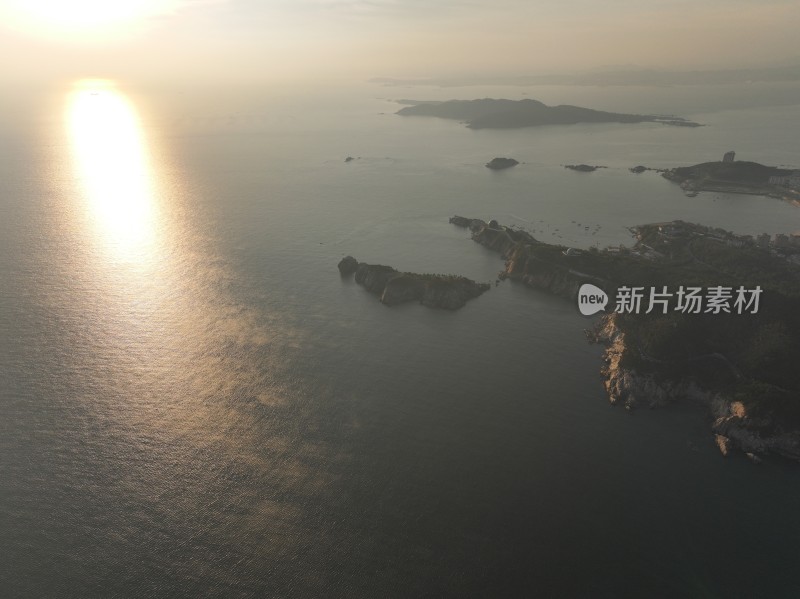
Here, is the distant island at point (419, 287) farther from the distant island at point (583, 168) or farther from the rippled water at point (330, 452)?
the distant island at point (583, 168)

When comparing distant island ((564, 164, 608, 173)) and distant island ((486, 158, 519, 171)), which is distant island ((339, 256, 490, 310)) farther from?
distant island ((564, 164, 608, 173))

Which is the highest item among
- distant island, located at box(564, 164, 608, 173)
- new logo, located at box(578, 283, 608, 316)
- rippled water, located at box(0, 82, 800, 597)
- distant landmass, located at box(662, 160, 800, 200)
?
distant island, located at box(564, 164, 608, 173)

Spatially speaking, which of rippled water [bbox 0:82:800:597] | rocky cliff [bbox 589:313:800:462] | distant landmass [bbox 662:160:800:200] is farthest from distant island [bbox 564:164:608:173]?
rocky cliff [bbox 589:313:800:462]

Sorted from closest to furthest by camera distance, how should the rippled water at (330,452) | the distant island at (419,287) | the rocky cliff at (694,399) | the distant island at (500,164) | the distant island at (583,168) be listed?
the rippled water at (330,452)
the rocky cliff at (694,399)
the distant island at (419,287)
the distant island at (583,168)
the distant island at (500,164)

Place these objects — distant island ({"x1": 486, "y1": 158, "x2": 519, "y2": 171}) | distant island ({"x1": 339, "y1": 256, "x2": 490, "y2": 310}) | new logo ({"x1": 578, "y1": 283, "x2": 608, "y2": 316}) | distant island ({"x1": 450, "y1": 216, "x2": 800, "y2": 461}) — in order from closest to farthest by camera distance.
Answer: distant island ({"x1": 450, "y1": 216, "x2": 800, "y2": 461}) < new logo ({"x1": 578, "y1": 283, "x2": 608, "y2": 316}) < distant island ({"x1": 339, "y1": 256, "x2": 490, "y2": 310}) < distant island ({"x1": 486, "y1": 158, "x2": 519, "y2": 171})

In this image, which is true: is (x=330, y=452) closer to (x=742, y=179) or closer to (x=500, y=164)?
(x=500, y=164)

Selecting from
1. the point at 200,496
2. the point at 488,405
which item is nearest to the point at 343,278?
the point at 488,405

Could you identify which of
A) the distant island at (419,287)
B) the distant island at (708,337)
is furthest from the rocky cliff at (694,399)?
the distant island at (419,287)
